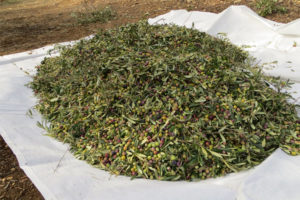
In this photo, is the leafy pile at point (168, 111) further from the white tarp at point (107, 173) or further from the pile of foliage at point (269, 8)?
the pile of foliage at point (269, 8)

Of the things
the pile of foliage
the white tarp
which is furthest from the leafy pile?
the pile of foliage

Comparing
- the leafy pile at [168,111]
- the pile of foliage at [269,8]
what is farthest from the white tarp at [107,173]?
the pile of foliage at [269,8]

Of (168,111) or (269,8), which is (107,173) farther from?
(269,8)

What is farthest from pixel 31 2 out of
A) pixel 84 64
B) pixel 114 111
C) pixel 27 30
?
pixel 114 111

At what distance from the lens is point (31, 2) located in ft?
32.5

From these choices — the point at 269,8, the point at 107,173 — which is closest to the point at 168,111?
the point at 107,173

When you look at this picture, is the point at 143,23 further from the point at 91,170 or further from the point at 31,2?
the point at 31,2

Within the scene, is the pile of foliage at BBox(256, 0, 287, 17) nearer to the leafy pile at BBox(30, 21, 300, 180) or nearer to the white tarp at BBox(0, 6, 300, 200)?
the white tarp at BBox(0, 6, 300, 200)

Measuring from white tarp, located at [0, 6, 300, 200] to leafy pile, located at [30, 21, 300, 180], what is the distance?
0.30ft

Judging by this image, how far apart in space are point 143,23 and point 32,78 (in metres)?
1.58

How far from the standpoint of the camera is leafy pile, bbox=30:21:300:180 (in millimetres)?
1719

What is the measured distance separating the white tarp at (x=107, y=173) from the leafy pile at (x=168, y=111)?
0.30 feet

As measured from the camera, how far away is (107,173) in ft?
5.81

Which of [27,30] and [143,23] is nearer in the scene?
[143,23]
